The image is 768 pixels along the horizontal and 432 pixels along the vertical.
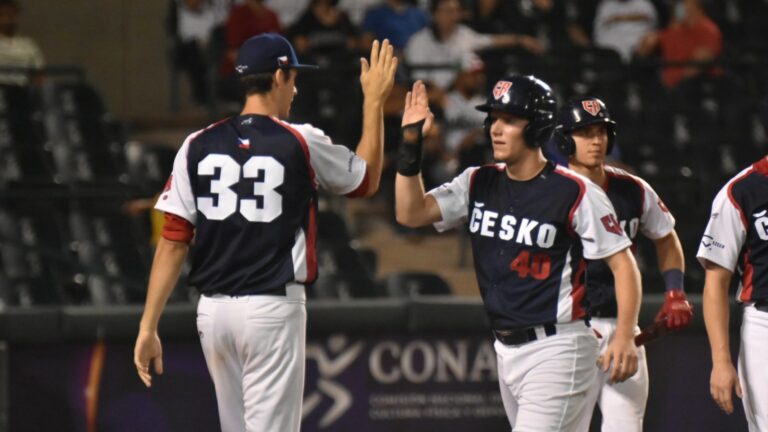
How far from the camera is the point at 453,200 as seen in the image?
5.08 m

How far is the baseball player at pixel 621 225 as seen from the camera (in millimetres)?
5539

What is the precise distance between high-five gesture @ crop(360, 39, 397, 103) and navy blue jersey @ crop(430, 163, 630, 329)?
0.55 meters

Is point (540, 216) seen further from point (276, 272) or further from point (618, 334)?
point (276, 272)

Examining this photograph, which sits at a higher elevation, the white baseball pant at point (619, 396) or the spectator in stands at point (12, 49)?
the spectator in stands at point (12, 49)

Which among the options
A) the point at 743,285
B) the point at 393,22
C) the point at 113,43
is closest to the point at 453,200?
the point at 743,285

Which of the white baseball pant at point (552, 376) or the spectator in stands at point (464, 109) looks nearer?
the white baseball pant at point (552, 376)

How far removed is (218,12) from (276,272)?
7294 millimetres

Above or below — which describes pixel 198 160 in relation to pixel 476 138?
above

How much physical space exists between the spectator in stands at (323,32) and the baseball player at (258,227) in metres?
5.60

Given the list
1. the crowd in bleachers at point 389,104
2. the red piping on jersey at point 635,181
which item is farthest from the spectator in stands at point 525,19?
the red piping on jersey at point 635,181

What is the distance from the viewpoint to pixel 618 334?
15.8 feet

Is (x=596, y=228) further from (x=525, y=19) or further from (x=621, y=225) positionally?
(x=525, y=19)

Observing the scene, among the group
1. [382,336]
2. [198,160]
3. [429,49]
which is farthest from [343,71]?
[198,160]

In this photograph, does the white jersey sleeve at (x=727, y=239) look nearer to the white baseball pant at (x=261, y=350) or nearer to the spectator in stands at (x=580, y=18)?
the white baseball pant at (x=261, y=350)
